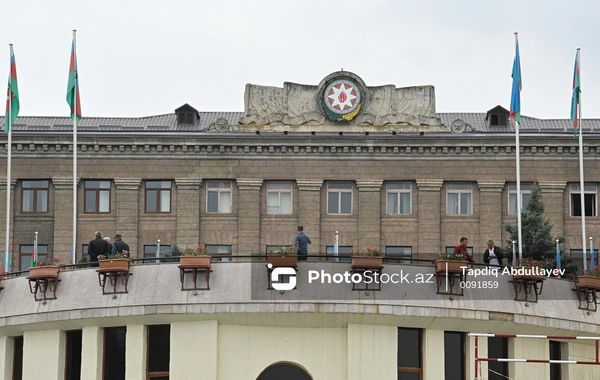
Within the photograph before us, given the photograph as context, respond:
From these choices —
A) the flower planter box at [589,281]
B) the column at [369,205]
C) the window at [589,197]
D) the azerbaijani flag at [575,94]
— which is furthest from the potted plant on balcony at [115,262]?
the window at [589,197]

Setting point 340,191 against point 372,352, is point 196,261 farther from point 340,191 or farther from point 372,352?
point 340,191

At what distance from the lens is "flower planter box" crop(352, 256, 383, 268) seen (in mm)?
37781

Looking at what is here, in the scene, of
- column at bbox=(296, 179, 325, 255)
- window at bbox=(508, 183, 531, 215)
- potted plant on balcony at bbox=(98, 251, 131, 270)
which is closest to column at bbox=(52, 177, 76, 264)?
column at bbox=(296, 179, 325, 255)

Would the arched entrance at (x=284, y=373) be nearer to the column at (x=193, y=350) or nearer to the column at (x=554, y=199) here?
the column at (x=193, y=350)

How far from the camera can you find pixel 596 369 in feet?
126

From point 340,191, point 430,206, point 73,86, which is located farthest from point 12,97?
point 430,206

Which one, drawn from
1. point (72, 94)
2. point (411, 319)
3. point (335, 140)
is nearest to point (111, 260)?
point (411, 319)

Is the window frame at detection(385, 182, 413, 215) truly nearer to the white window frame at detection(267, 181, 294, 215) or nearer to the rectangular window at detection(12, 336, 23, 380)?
the white window frame at detection(267, 181, 294, 215)

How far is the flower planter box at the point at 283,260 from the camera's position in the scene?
37781 millimetres

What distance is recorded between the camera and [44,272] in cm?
3869

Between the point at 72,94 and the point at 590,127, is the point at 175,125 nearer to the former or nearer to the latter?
the point at 72,94

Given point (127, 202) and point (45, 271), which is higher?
point (127, 202)

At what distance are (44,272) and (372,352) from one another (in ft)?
29.3

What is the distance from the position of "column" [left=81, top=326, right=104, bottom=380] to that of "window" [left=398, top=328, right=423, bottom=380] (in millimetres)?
7736
